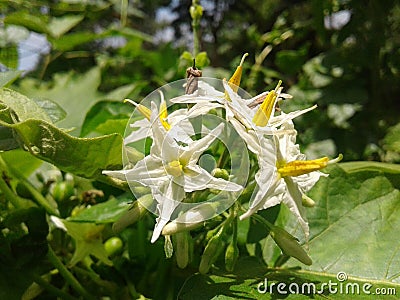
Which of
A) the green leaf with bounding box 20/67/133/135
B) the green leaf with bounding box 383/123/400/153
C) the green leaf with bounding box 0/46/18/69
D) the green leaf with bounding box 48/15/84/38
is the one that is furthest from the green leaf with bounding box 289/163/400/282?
the green leaf with bounding box 48/15/84/38

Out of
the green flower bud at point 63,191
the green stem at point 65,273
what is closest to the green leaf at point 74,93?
the green flower bud at point 63,191

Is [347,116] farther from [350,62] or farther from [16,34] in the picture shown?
[16,34]

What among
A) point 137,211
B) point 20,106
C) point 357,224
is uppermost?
point 20,106

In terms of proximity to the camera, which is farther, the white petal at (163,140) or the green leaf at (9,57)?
the green leaf at (9,57)

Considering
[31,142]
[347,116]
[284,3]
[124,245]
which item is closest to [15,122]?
[31,142]

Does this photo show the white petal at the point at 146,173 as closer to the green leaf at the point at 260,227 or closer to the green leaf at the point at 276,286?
the green leaf at the point at 276,286

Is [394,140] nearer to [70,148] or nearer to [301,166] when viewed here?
[301,166]

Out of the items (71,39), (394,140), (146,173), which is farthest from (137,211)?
(71,39)
